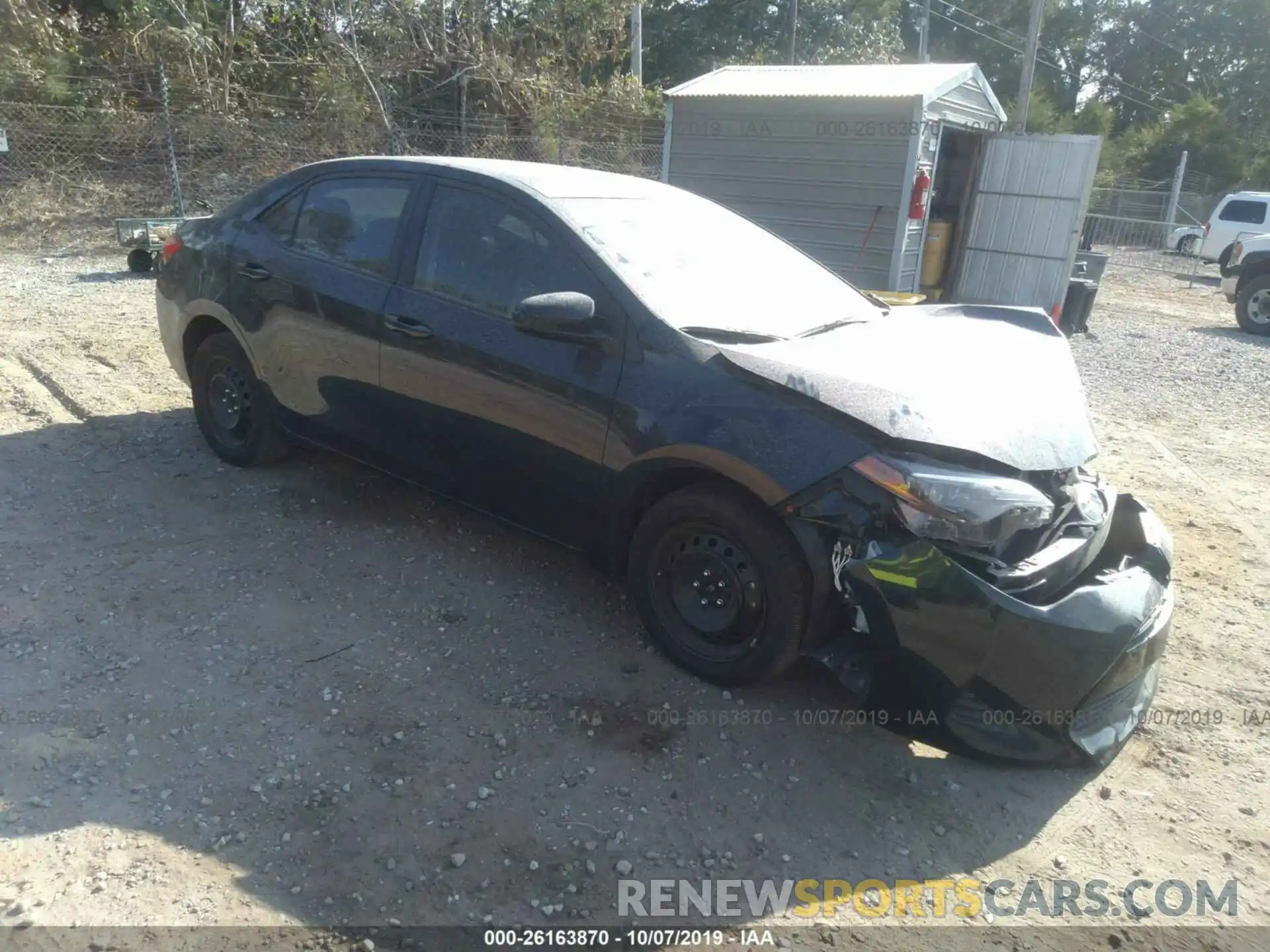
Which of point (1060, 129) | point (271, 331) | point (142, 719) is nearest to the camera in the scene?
point (142, 719)

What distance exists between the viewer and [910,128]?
921cm

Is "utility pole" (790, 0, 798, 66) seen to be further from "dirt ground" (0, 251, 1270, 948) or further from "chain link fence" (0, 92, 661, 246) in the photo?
"dirt ground" (0, 251, 1270, 948)

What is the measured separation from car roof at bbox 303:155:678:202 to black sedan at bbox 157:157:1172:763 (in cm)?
2

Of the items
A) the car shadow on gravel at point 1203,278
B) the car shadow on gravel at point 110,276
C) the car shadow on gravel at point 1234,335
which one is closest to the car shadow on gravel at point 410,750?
the car shadow on gravel at point 110,276

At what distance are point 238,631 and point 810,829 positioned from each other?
2.21 m

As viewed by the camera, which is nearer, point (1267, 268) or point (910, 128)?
point (910, 128)

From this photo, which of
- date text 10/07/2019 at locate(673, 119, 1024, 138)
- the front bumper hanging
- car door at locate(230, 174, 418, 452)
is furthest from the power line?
the front bumper hanging

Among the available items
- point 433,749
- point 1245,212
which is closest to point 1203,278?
point 1245,212

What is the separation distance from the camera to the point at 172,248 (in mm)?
5297

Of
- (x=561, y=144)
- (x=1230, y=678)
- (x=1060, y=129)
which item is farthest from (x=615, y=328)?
(x=1060, y=129)

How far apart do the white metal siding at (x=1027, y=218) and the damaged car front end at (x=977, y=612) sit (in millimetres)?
7555

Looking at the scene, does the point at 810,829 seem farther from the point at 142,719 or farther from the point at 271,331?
the point at 271,331

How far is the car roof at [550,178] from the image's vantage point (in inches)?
157

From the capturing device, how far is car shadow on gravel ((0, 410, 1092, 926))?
8.54ft
